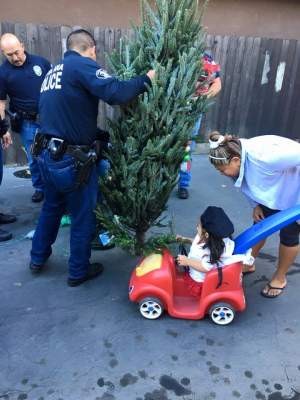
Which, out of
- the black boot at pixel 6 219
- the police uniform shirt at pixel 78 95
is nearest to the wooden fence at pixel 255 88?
the black boot at pixel 6 219

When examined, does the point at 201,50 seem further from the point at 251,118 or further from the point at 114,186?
the point at 251,118

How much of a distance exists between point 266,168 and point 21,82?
3.04 metres

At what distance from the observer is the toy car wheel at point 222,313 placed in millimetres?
2865

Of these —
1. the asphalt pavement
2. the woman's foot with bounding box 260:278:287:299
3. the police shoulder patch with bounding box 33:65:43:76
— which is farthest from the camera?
the police shoulder patch with bounding box 33:65:43:76

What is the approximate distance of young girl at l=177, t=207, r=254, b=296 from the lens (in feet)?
8.91

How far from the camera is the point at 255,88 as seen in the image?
25.1 ft

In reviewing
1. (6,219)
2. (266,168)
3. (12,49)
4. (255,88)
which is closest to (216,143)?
(266,168)

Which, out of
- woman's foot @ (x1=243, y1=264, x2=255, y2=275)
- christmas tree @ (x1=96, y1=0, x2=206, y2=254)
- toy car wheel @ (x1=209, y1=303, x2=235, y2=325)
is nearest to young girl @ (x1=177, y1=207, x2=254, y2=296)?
toy car wheel @ (x1=209, y1=303, x2=235, y2=325)

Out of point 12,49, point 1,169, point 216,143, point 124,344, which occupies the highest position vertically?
point 12,49

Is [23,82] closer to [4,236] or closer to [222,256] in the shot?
[4,236]

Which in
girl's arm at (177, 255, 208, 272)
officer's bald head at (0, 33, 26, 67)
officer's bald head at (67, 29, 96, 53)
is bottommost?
girl's arm at (177, 255, 208, 272)

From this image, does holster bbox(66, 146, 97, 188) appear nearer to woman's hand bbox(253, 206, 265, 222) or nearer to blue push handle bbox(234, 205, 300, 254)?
blue push handle bbox(234, 205, 300, 254)

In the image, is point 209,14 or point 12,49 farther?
point 209,14

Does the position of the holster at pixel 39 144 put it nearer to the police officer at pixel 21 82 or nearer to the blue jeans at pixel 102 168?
the blue jeans at pixel 102 168
